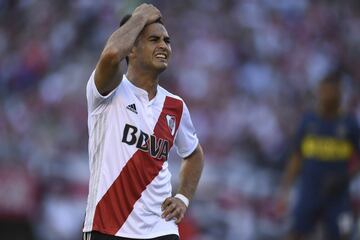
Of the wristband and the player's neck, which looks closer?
the player's neck

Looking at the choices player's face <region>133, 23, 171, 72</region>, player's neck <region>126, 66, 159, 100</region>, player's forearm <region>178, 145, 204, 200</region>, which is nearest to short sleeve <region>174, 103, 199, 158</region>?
player's forearm <region>178, 145, 204, 200</region>

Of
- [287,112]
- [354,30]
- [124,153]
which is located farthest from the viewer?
[354,30]

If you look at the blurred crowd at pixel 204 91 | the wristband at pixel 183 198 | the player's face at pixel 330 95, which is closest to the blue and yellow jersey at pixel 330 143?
the player's face at pixel 330 95

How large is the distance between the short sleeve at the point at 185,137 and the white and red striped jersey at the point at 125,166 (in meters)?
0.42

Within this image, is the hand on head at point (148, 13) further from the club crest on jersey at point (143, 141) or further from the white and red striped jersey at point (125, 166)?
the club crest on jersey at point (143, 141)

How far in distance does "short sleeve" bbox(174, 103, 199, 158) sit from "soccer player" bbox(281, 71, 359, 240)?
15.7ft

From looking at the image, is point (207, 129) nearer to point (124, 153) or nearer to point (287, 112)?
point (287, 112)

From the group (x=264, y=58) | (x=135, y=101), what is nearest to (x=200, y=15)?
(x=264, y=58)

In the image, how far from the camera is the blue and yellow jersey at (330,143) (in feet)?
39.9

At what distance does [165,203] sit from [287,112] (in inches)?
475

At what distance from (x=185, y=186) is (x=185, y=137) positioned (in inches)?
14.0

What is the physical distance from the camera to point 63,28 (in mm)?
19641

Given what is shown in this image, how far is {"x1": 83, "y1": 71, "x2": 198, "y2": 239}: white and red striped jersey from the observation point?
22.1 feet

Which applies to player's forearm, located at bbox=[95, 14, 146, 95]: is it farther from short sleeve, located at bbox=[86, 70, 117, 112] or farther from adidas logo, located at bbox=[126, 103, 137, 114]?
adidas logo, located at bbox=[126, 103, 137, 114]
